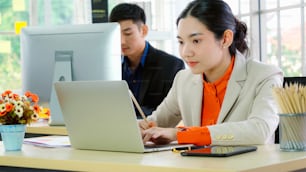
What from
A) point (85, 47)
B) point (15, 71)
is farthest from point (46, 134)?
point (15, 71)

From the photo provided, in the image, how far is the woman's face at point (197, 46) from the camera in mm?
2426

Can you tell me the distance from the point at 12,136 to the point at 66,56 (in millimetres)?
857

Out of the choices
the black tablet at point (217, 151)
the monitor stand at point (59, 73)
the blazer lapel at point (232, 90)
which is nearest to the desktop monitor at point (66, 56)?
the monitor stand at point (59, 73)

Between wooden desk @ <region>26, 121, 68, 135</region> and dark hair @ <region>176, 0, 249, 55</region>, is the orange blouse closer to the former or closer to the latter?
dark hair @ <region>176, 0, 249, 55</region>

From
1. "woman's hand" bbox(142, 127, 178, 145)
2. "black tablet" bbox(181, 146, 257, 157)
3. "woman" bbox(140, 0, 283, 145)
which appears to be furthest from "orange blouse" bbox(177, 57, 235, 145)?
"black tablet" bbox(181, 146, 257, 157)

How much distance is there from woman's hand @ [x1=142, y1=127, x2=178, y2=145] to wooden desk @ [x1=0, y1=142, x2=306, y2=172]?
0.61 ft

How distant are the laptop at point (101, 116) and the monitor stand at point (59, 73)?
32.7 inches

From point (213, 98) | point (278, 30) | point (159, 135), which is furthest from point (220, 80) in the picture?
point (278, 30)

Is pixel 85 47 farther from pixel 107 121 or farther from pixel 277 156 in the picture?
pixel 277 156

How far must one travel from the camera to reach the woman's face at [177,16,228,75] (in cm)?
243

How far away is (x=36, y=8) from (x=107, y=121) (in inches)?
174

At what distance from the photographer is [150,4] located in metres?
6.04

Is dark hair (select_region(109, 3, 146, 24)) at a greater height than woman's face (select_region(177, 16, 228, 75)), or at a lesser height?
greater

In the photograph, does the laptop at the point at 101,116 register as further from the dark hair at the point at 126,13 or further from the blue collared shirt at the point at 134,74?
the dark hair at the point at 126,13
